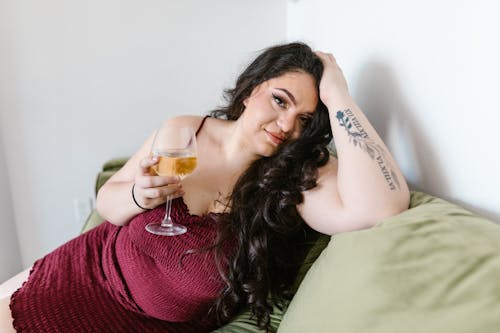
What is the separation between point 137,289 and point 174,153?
15.5 inches

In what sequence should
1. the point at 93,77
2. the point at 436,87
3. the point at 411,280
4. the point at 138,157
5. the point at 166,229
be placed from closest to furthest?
the point at 411,280
the point at 436,87
the point at 166,229
the point at 138,157
the point at 93,77

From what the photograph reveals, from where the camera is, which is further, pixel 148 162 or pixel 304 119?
pixel 304 119

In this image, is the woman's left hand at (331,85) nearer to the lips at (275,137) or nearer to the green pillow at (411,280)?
the lips at (275,137)

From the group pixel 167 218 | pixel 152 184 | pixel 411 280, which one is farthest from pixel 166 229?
pixel 411 280

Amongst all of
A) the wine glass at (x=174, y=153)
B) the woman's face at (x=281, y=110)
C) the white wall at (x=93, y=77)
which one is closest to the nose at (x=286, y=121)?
the woman's face at (x=281, y=110)

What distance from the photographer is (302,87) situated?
113 centimetres

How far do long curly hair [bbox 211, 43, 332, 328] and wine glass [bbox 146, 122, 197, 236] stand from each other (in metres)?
0.17

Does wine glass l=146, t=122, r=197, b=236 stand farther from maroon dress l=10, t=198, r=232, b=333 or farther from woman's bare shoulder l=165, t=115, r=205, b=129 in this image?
woman's bare shoulder l=165, t=115, r=205, b=129

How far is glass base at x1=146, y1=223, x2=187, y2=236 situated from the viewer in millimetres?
1040

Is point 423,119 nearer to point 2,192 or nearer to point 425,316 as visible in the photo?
point 425,316

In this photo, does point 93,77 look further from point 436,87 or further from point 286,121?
point 436,87

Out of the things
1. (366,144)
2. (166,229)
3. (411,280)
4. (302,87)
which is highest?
(302,87)

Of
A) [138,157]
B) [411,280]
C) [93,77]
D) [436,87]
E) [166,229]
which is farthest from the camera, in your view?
[93,77]

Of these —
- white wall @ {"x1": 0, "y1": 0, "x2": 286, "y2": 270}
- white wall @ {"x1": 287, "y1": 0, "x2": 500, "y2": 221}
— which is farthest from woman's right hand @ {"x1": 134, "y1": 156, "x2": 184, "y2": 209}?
white wall @ {"x1": 0, "y1": 0, "x2": 286, "y2": 270}
